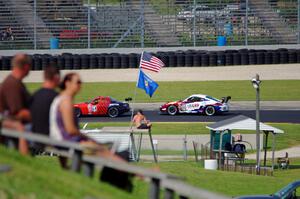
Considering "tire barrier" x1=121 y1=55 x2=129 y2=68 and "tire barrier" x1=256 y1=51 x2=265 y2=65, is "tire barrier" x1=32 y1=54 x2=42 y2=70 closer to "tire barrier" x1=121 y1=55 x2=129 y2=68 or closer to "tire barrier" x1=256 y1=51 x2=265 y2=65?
"tire barrier" x1=121 y1=55 x2=129 y2=68

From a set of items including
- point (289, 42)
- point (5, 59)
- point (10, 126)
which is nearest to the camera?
point (10, 126)

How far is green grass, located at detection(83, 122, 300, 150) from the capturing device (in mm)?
38062

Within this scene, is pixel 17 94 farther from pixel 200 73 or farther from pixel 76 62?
pixel 200 73

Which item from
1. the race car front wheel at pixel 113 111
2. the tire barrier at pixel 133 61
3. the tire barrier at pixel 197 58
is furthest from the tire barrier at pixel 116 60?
the race car front wheel at pixel 113 111

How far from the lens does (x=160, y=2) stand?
203 ft

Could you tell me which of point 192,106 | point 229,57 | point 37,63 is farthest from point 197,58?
point 192,106

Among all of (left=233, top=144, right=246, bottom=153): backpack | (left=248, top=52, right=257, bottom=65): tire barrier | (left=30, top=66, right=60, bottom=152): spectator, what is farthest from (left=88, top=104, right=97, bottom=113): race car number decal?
(left=30, top=66, right=60, bottom=152): spectator

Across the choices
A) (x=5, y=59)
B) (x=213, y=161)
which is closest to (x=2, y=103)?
(x=213, y=161)

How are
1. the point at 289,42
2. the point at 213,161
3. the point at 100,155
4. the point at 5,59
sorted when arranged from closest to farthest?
the point at 100,155
the point at 213,161
the point at 5,59
the point at 289,42

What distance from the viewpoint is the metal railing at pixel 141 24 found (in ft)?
196

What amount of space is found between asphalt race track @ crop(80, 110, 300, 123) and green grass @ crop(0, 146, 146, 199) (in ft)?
110

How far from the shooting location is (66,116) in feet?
35.4

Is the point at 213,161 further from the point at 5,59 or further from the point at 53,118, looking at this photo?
the point at 5,59

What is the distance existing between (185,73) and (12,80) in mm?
43438
